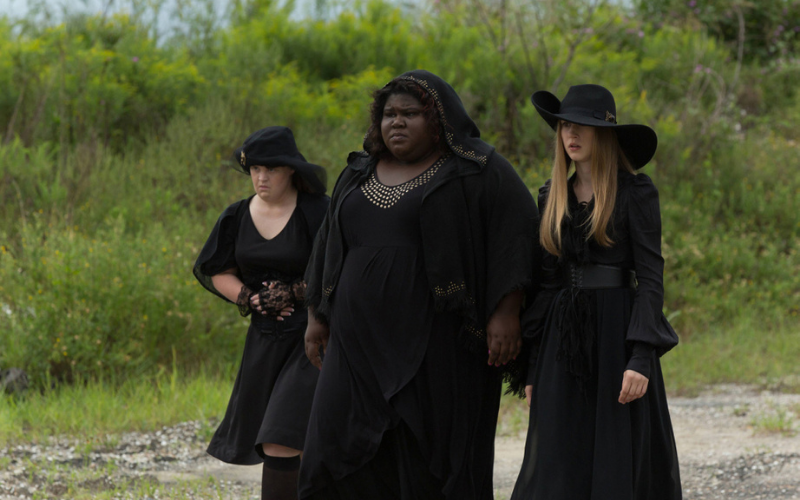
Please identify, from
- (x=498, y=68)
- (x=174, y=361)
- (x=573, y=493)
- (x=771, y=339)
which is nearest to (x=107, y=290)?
(x=174, y=361)

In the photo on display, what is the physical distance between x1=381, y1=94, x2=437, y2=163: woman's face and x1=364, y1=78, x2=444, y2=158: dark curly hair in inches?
0.7

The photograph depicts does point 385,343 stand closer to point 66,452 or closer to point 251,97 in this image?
point 66,452

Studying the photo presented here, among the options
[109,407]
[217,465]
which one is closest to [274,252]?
[217,465]

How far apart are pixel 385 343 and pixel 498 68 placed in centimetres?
952

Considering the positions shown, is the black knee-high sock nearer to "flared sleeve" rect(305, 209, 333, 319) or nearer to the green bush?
"flared sleeve" rect(305, 209, 333, 319)

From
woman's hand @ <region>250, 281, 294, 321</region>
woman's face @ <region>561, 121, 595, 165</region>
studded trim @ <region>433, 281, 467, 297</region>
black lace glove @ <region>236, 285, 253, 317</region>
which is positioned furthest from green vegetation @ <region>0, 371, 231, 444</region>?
woman's face @ <region>561, 121, 595, 165</region>

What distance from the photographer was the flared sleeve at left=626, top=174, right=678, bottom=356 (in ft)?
10.7

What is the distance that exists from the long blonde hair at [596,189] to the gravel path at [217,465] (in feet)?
6.67

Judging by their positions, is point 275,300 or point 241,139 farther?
point 241,139

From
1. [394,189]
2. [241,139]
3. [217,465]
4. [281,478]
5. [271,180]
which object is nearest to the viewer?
[394,189]

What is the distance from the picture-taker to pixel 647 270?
332cm

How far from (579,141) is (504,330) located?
2.45 ft

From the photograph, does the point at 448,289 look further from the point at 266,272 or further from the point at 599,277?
the point at 266,272

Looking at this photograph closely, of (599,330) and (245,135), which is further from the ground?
(245,135)
